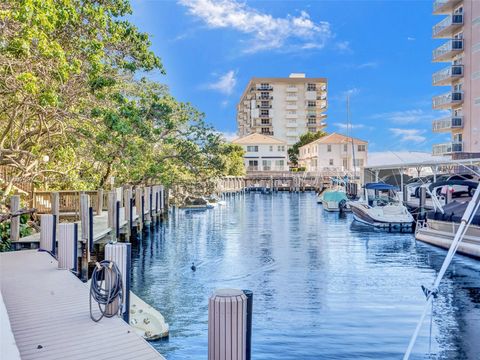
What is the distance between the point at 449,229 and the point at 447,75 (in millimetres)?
36563

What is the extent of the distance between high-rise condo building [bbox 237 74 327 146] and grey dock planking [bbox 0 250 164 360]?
369ft

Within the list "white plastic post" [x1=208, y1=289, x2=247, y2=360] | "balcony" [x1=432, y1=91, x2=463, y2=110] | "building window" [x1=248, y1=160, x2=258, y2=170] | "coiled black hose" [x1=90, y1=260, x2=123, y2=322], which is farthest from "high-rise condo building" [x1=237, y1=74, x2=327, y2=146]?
"white plastic post" [x1=208, y1=289, x2=247, y2=360]

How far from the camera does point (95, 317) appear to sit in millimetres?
8742

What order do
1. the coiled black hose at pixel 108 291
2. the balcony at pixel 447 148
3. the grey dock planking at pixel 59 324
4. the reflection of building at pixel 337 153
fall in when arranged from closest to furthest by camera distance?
the grey dock planking at pixel 59 324 < the coiled black hose at pixel 108 291 < the balcony at pixel 447 148 < the reflection of building at pixel 337 153

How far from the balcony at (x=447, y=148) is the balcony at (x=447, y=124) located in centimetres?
182

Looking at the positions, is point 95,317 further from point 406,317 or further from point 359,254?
point 359,254

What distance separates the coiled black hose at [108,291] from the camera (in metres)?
8.81

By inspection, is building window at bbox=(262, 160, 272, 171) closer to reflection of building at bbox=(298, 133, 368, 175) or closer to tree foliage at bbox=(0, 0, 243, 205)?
reflection of building at bbox=(298, 133, 368, 175)

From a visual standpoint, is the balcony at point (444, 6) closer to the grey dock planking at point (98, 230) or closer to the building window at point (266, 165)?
the grey dock planking at point (98, 230)

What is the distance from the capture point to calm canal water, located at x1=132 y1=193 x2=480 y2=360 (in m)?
11.2

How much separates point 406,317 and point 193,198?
43.7 metres

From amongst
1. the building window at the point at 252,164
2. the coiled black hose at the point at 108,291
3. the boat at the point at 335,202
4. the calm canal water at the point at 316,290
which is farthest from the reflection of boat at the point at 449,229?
the building window at the point at 252,164

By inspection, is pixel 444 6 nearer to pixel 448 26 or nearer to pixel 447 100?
pixel 448 26

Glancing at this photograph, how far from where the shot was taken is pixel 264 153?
108m
